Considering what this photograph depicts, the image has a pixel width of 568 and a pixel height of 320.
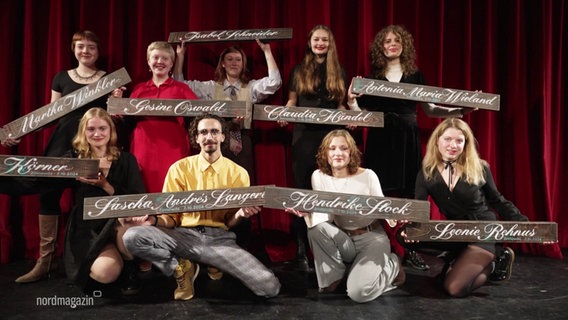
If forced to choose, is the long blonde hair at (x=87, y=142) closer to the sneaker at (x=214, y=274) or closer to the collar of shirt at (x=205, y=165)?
the collar of shirt at (x=205, y=165)

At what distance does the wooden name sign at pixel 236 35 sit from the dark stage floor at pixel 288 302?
5.99ft

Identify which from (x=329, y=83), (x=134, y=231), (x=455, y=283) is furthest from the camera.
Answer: (x=329, y=83)

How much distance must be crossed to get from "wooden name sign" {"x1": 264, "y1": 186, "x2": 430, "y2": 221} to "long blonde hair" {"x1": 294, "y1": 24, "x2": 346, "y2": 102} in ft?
3.44

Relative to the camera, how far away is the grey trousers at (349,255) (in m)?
3.08

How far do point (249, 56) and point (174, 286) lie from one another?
2045mm

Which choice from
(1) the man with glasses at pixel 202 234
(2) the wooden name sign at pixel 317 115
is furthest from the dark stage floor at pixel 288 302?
(2) the wooden name sign at pixel 317 115

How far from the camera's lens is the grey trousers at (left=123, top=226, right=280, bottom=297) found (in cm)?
290

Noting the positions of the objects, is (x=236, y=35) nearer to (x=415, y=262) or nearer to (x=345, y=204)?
(x=345, y=204)

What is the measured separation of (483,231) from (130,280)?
2290mm

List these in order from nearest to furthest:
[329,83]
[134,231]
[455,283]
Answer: [134,231]
[455,283]
[329,83]

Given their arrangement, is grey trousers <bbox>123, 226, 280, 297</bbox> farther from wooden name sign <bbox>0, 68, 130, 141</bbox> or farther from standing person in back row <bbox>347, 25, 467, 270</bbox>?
standing person in back row <bbox>347, 25, 467, 270</bbox>

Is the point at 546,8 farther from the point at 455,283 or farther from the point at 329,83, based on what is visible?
the point at 455,283

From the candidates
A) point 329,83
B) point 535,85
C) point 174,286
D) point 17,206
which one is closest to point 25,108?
point 17,206

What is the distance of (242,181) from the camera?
319 cm
